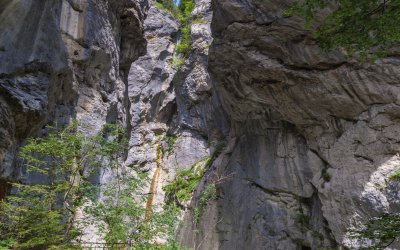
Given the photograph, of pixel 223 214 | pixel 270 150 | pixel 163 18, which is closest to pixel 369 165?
pixel 270 150

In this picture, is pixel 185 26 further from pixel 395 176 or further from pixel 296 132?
pixel 395 176

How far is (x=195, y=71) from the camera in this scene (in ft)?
76.7

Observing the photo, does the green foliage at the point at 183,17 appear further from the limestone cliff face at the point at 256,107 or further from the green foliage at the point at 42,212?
the green foliage at the point at 42,212

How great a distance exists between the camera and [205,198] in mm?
15227

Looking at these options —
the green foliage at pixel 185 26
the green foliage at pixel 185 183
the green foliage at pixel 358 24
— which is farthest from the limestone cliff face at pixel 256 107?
the green foliage at pixel 185 26

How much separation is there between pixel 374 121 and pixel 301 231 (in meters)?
4.26

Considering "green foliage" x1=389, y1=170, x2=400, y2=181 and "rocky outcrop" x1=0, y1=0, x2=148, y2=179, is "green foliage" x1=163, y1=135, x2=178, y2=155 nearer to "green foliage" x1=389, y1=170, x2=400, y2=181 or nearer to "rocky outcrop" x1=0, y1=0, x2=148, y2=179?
"rocky outcrop" x1=0, y1=0, x2=148, y2=179

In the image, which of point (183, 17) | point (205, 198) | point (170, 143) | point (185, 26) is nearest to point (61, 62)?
point (205, 198)

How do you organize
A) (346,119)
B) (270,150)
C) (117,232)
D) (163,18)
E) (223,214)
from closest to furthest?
(117,232)
(346,119)
(270,150)
(223,214)
(163,18)

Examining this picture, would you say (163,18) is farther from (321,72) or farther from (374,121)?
(374,121)

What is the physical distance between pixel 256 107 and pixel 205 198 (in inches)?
172

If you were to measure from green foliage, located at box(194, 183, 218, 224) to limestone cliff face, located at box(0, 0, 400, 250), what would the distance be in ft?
0.69

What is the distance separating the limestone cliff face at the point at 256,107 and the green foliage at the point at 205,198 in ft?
0.69

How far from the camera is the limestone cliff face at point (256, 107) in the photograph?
8.77 m
